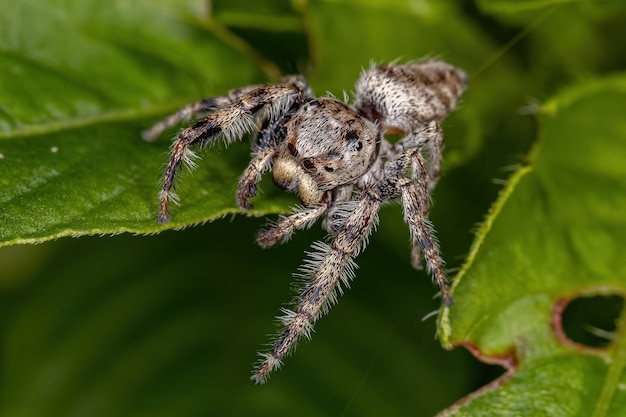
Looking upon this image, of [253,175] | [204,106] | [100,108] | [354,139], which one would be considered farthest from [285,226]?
[100,108]

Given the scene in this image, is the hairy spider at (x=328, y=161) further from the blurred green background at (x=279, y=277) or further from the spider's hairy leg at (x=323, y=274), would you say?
the blurred green background at (x=279, y=277)

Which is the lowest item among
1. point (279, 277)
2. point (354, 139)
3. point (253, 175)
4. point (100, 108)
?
point (279, 277)

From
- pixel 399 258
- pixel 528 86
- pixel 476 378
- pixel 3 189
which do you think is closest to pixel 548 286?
pixel 476 378

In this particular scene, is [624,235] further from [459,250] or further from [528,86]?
[528,86]

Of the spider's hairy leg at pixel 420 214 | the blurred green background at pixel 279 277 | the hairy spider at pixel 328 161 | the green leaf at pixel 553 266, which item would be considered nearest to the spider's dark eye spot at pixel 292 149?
the hairy spider at pixel 328 161

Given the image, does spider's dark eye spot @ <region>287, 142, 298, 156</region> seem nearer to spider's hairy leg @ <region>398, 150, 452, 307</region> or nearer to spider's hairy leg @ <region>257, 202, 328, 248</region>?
spider's hairy leg @ <region>257, 202, 328, 248</region>

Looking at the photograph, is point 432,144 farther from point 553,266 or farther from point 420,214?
point 553,266

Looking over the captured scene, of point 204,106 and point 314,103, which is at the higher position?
point 314,103

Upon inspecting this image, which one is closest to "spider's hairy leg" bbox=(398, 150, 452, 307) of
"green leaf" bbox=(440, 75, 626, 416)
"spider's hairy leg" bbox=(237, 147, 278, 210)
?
"green leaf" bbox=(440, 75, 626, 416)
